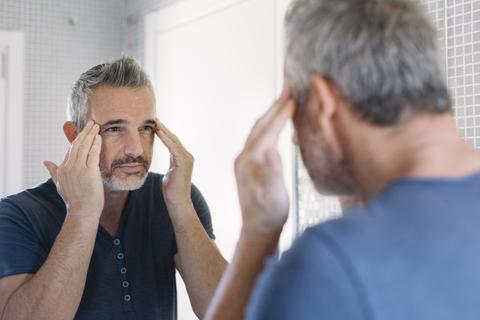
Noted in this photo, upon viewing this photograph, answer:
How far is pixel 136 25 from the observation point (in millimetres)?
2936

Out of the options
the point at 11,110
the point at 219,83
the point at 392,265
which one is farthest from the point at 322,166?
the point at 11,110

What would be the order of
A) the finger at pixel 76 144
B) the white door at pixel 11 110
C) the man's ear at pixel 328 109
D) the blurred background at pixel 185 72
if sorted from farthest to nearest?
the white door at pixel 11 110
the blurred background at pixel 185 72
the finger at pixel 76 144
the man's ear at pixel 328 109

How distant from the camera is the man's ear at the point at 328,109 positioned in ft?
1.65

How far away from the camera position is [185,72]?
2463mm

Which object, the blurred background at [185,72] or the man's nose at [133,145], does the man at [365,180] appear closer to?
the man's nose at [133,145]

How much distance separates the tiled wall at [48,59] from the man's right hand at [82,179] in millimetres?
1698

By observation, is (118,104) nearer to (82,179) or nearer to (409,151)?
(82,179)

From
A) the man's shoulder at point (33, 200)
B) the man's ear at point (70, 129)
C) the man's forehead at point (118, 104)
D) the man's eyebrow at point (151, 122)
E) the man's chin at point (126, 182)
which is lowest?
the man's shoulder at point (33, 200)

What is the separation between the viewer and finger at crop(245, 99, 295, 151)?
1.91 feet

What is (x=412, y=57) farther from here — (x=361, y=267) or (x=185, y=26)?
(x=185, y=26)

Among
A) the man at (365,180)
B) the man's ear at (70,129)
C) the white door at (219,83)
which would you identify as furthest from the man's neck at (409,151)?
the white door at (219,83)

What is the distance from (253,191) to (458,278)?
0.26 m

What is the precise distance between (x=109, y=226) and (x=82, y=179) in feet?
0.75

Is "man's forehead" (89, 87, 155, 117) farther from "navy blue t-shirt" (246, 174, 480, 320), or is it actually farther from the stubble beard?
"navy blue t-shirt" (246, 174, 480, 320)
